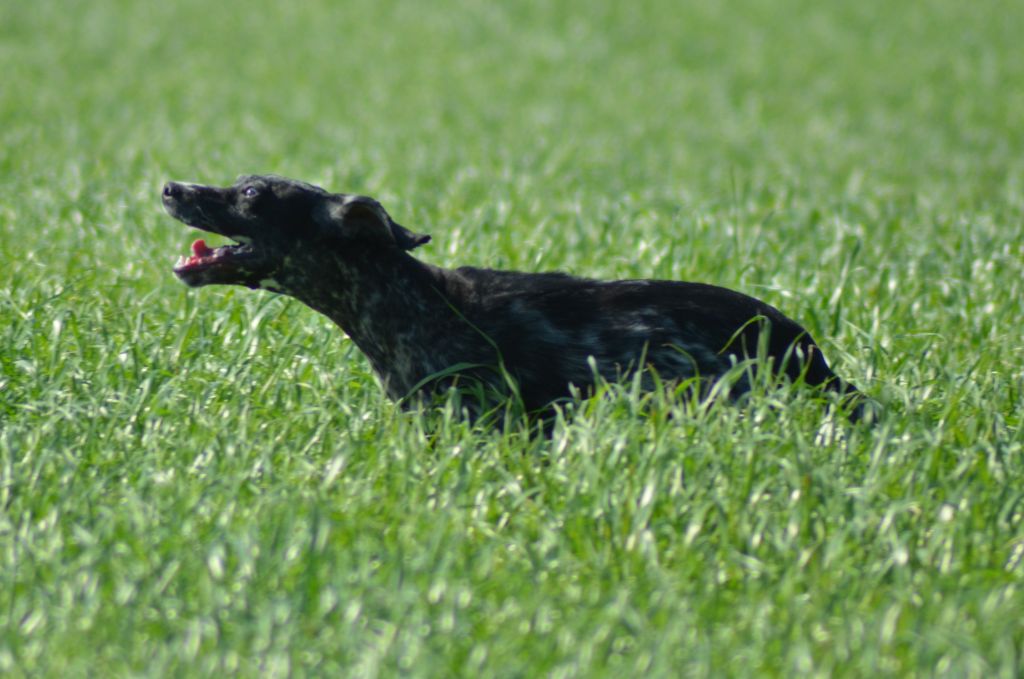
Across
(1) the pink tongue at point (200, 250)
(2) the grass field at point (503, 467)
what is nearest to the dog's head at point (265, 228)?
(1) the pink tongue at point (200, 250)

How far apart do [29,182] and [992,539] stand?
292 inches

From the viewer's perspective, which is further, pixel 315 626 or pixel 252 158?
pixel 252 158

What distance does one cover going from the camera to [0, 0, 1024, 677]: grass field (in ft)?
11.3

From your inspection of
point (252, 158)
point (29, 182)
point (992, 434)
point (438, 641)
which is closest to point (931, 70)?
point (252, 158)

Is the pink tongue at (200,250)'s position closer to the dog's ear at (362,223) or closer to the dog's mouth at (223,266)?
the dog's mouth at (223,266)

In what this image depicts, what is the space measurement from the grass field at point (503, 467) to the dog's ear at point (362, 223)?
608mm

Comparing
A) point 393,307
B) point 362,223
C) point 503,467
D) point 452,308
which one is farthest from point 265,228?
point 503,467

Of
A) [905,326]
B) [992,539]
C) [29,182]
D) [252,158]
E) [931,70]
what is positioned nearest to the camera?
[992,539]

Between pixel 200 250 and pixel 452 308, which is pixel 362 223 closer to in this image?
pixel 452 308

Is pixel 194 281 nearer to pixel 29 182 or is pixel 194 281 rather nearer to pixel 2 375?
pixel 2 375

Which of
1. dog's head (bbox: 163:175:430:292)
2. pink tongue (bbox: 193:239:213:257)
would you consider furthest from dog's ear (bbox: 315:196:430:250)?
pink tongue (bbox: 193:239:213:257)

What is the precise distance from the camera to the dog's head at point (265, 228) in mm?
5137

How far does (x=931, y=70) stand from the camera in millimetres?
21234

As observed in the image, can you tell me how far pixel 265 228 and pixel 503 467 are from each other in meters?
1.39
